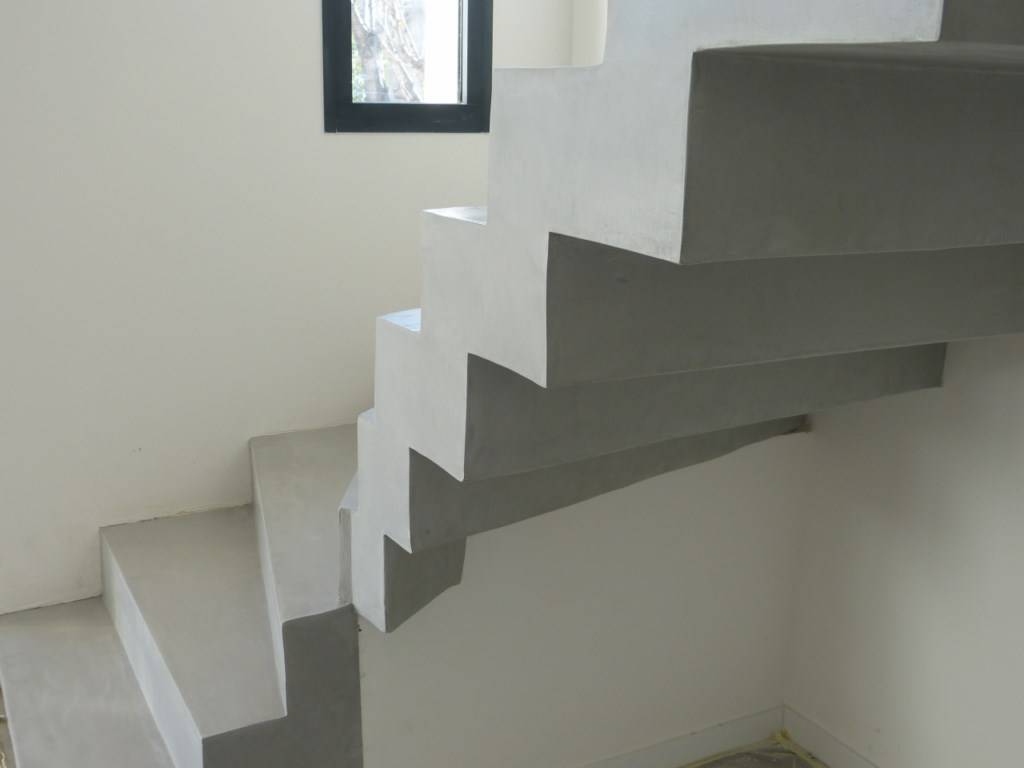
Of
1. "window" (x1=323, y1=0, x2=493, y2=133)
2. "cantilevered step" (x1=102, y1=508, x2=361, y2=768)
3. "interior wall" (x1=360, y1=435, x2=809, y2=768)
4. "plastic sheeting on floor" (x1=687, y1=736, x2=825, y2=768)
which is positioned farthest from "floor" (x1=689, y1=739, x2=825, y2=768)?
"window" (x1=323, y1=0, x2=493, y2=133)

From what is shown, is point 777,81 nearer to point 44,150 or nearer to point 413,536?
point 413,536

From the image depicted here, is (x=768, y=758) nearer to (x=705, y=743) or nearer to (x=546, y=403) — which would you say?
(x=705, y=743)

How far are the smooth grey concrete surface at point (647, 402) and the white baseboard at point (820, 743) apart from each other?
44.7 inches

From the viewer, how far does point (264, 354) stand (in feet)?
9.84

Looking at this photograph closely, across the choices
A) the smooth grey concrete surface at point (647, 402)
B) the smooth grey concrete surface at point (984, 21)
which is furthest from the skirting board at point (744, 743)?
the smooth grey concrete surface at point (984, 21)

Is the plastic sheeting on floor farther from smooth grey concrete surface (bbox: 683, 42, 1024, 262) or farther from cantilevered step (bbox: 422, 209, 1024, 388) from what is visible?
smooth grey concrete surface (bbox: 683, 42, 1024, 262)

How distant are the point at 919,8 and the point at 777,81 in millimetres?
265

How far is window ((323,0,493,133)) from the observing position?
298cm

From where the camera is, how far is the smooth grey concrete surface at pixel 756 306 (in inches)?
54.8

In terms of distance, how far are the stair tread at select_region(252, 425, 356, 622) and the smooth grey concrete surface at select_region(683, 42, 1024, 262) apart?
138cm

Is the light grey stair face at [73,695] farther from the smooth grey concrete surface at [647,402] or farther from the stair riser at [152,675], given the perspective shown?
the smooth grey concrete surface at [647,402]

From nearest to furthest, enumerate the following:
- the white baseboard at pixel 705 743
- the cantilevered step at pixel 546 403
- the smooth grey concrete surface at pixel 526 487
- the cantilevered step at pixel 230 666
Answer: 1. the cantilevered step at pixel 546 403
2. the smooth grey concrete surface at pixel 526 487
3. the cantilevered step at pixel 230 666
4. the white baseboard at pixel 705 743

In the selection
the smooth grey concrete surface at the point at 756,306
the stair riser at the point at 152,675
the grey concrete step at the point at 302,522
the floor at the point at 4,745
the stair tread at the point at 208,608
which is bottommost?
the floor at the point at 4,745

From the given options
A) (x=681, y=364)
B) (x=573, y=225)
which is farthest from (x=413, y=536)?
(x=573, y=225)
